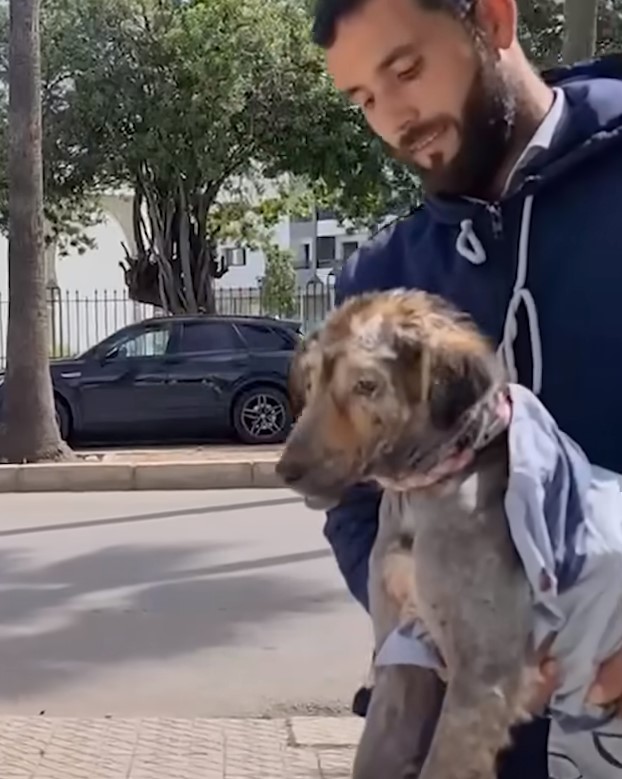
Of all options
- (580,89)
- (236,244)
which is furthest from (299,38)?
(580,89)

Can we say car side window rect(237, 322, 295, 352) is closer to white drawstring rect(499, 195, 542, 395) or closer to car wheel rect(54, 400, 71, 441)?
car wheel rect(54, 400, 71, 441)

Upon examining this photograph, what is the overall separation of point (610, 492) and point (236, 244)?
31720mm

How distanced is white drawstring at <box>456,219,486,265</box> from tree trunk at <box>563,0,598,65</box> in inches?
372

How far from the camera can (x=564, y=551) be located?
5.96ft

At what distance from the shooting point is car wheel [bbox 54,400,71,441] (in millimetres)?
17328

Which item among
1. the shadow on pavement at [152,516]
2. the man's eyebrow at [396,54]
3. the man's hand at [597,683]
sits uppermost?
Answer: the man's eyebrow at [396,54]

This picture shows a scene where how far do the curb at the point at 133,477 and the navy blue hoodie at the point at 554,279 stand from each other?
37.7 ft

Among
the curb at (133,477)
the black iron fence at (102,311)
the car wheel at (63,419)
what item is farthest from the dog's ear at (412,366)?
the black iron fence at (102,311)

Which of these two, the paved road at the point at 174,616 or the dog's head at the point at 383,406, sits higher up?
the dog's head at the point at 383,406

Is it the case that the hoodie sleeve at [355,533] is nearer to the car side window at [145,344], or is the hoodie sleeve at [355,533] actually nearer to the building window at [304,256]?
the car side window at [145,344]

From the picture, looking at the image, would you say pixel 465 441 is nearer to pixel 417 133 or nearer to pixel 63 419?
pixel 417 133

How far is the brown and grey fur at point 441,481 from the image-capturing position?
5.74 feet


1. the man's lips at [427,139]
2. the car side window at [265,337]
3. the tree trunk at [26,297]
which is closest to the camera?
the man's lips at [427,139]

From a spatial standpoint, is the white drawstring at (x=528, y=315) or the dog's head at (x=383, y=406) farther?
the white drawstring at (x=528, y=315)
